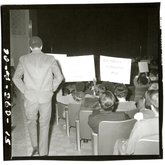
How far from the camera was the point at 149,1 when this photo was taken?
3.22 meters

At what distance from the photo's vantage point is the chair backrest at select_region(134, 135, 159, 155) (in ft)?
10.0

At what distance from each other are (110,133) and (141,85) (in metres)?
0.44

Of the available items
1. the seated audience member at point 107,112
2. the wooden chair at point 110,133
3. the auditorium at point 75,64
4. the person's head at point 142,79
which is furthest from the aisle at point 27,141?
the person's head at point 142,79

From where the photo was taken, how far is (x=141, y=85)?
130 inches

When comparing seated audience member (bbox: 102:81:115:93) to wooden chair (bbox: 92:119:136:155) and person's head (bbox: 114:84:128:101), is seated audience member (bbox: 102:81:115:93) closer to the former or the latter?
person's head (bbox: 114:84:128:101)

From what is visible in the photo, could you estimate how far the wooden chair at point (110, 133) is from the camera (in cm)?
312

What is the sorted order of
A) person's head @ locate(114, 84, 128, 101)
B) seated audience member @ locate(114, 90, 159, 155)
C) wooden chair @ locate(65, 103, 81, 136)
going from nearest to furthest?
seated audience member @ locate(114, 90, 159, 155) → person's head @ locate(114, 84, 128, 101) → wooden chair @ locate(65, 103, 81, 136)

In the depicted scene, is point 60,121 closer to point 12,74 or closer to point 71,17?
point 12,74

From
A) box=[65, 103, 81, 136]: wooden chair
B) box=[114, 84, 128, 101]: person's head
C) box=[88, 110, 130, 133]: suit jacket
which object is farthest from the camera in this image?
box=[65, 103, 81, 136]: wooden chair

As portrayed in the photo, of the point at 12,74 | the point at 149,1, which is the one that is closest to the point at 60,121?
the point at 12,74

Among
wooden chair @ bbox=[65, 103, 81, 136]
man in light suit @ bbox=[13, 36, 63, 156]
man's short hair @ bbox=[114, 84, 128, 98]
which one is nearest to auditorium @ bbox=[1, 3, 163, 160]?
man in light suit @ bbox=[13, 36, 63, 156]

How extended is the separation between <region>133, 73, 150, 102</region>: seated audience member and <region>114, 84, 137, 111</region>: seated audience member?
0.07 metres

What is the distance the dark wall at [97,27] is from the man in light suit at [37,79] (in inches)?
3.3

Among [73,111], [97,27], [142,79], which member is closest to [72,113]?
[73,111]
